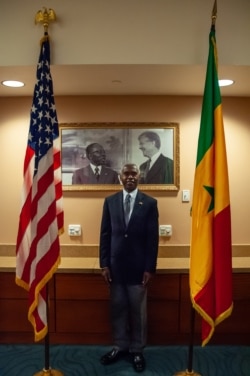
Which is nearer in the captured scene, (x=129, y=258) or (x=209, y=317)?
(x=209, y=317)

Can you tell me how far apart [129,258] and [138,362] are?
30.9 inches

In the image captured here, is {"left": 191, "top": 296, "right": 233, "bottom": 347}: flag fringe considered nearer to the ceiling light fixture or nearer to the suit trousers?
the suit trousers

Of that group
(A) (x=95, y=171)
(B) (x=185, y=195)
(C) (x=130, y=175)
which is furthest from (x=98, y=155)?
(B) (x=185, y=195)

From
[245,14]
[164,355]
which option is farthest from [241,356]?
[245,14]

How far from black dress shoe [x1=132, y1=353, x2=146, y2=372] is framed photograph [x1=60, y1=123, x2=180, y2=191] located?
4.68 feet

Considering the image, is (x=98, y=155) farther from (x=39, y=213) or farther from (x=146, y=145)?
(x=39, y=213)

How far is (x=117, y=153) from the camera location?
3.18 m

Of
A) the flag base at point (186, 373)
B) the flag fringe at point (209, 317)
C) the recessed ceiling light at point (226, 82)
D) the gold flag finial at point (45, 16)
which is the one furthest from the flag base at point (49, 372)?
the recessed ceiling light at point (226, 82)

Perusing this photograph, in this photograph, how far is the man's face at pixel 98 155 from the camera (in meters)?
3.19

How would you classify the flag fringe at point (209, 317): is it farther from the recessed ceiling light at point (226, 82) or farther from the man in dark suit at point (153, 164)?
the recessed ceiling light at point (226, 82)

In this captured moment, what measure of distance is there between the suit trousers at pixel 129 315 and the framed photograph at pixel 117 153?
1005 millimetres

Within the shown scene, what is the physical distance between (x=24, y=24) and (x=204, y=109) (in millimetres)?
1401

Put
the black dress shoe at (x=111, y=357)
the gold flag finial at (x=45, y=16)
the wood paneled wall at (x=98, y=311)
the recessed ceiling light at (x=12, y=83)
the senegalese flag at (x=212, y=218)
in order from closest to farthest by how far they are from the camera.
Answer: the senegalese flag at (x=212, y=218) → the gold flag finial at (x=45, y=16) → the black dress shoe at (x=111, y=357) → the recessed ceiling light at (x=12, y=83) → the wood paneled wall at (x=98, y=311)

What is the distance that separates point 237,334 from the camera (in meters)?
2.90
